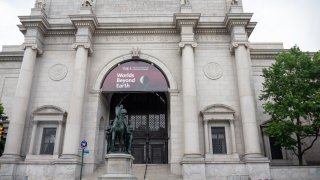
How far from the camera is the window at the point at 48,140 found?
908 inches

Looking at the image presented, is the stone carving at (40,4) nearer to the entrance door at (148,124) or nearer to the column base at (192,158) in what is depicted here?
the entrance door at (148,124)

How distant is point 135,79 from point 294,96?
13.0m

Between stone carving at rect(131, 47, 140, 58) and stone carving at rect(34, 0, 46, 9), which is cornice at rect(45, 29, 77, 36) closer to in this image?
stone carving at rect(34, 0, 46, 9)

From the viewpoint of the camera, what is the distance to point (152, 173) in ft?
70.4

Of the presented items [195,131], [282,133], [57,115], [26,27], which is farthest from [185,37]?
[26,27]

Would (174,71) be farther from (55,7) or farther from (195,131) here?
(55,7)

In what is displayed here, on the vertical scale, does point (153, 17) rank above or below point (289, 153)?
above

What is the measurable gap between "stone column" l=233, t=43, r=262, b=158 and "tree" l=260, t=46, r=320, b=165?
1.24m

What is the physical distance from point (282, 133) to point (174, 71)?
33.9 ft

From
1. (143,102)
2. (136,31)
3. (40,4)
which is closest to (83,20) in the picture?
(136,31)

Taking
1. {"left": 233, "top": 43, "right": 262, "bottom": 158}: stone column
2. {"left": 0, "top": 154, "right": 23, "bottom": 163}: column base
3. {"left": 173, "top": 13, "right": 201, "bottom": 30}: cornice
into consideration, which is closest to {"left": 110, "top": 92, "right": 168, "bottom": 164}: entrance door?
{"left": 173, "top": 13, "right": 201, "bottom": 30}: cornice

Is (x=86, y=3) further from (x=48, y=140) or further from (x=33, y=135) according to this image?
(x=48, y=140)

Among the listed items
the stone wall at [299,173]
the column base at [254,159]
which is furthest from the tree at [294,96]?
the column base at [254,159]

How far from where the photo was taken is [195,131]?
2195 cm
